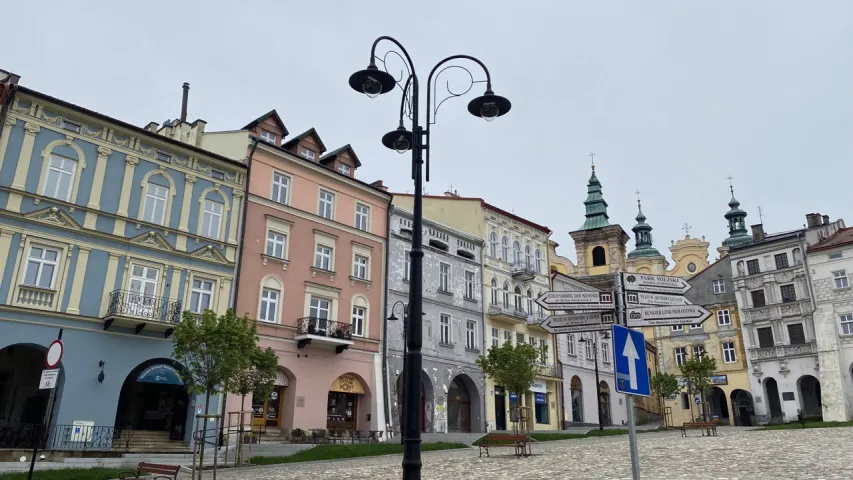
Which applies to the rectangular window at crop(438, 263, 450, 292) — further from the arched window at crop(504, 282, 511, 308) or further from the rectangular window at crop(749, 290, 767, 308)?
the rectangular window at crop(749, 290, 767, 308)

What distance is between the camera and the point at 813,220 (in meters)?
49.9

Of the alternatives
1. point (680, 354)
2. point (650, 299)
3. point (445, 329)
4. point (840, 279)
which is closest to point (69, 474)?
point (650, 299)

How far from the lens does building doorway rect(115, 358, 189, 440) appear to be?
24.4 meters

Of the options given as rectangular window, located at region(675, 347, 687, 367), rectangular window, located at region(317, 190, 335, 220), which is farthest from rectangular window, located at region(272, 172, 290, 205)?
rectangular window, located at region(675, 347, 687, 367)

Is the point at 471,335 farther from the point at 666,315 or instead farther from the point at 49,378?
the point at 666,315

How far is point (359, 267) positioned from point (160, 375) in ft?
38.7

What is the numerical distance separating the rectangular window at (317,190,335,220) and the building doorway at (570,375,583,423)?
2334cm

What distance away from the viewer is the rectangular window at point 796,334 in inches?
1869

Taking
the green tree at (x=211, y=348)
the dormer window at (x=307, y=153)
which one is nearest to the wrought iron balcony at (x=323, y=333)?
the dormer window at (x=307, y=153)

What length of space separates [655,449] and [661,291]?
14735mm

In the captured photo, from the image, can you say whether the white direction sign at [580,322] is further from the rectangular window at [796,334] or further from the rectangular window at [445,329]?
the rectangular window at [796,334]

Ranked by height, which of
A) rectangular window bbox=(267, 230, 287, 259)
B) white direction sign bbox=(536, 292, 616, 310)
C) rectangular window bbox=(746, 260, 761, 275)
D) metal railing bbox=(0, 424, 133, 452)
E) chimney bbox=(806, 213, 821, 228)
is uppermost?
chimney bbox=(806, 213, 821, 228)

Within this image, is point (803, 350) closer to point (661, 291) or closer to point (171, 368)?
point (171, 368)

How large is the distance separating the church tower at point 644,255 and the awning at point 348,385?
2183 inches
